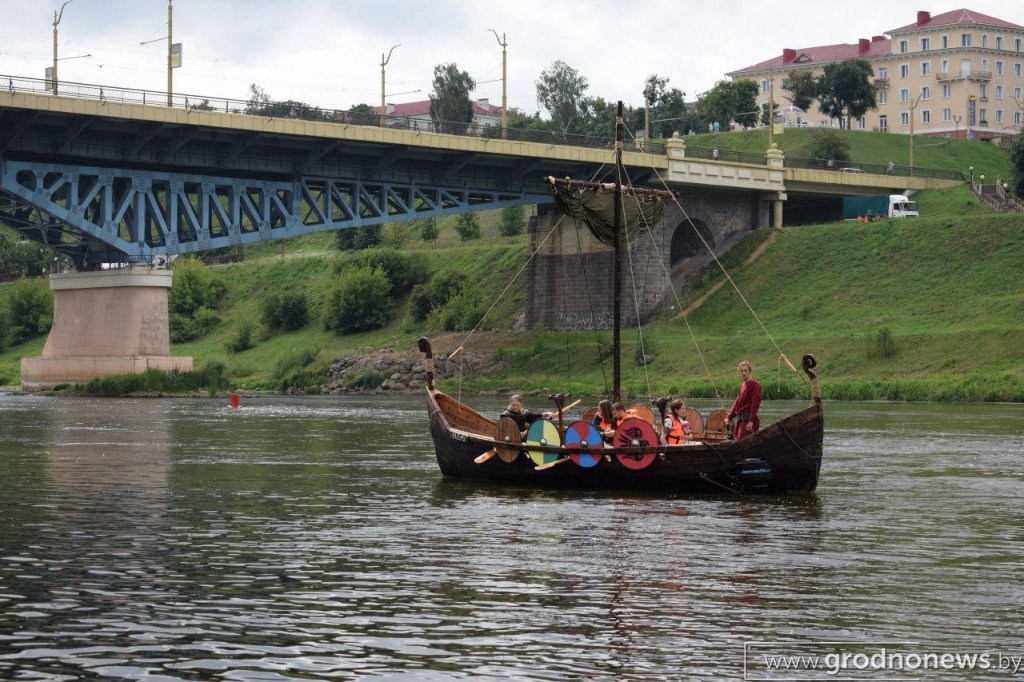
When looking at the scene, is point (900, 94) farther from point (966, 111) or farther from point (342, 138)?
point (342, 138)

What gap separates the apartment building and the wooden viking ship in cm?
12496

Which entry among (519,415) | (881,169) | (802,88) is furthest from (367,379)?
(802,88)

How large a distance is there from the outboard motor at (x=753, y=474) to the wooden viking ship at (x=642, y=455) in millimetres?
20

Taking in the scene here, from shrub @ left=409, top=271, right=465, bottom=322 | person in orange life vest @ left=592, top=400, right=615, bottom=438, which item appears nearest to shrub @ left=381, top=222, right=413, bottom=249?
shrub @ left=409, top=271, right=465, bottom=322

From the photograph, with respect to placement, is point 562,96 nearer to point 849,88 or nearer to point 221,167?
point 849,88

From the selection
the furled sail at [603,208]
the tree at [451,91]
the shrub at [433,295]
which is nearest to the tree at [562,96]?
the tree at [451,91]

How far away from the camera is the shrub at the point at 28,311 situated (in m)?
118

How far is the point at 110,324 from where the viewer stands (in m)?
73.8

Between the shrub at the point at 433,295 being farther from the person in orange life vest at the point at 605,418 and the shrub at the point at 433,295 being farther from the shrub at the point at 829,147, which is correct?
the person in orange life vest at the point at 605,418

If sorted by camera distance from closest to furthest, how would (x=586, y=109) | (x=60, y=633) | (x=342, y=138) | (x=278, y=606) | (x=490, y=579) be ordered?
(x=60, y=633), (x=278, y=606), (x=490, y=579), (x=342, y=138), (x=586, y=109)

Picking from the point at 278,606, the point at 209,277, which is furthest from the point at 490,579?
the point at 209,277

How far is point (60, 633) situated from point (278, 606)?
2.53 meters

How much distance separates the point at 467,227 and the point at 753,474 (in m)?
94.9

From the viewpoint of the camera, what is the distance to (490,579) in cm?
1808
